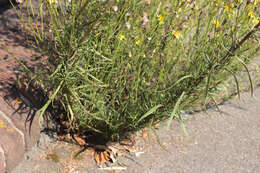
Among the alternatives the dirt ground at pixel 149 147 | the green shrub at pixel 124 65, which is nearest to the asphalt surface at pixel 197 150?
the dirt ground at pixel 149 147

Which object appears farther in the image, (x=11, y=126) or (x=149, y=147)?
(x=149, y=147)

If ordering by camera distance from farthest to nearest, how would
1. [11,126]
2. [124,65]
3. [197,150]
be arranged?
[197,150], [124,65], [11,126]

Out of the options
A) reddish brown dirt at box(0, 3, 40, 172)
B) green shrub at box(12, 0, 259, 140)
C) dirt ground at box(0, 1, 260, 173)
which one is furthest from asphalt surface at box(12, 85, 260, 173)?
green shrub at box(12, 0, 259, 140)

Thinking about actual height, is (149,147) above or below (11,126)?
below

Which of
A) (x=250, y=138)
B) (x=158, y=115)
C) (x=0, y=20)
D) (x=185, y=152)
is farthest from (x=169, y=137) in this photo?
(x=0, y=20)

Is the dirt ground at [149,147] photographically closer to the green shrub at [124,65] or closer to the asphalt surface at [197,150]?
the asphalt surface at [197,150]

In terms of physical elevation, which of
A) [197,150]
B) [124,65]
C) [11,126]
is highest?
[124,65]

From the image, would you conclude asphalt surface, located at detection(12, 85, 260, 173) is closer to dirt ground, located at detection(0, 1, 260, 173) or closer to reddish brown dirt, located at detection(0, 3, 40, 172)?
dirt ground, located at detection(0, 1, 260, 173)

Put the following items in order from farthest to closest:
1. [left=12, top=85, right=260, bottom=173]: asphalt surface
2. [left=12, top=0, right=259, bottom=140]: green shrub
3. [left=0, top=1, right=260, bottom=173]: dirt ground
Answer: [left=12, top=85, right=260, bottom=173]: asphalt surface
[left=0, top=1, right=260, bottom=173]: dirt ground
[left=12, top=0, right=259, bottom=140]: green shrub

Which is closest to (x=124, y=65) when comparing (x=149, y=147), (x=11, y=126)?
(x=149, y=147)

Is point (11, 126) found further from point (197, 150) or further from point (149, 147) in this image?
point (197, 150)

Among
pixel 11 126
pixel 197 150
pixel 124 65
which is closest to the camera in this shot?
pixel 11 126

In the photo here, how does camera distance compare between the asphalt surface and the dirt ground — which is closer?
the dirt ground

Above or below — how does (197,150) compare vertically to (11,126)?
below
